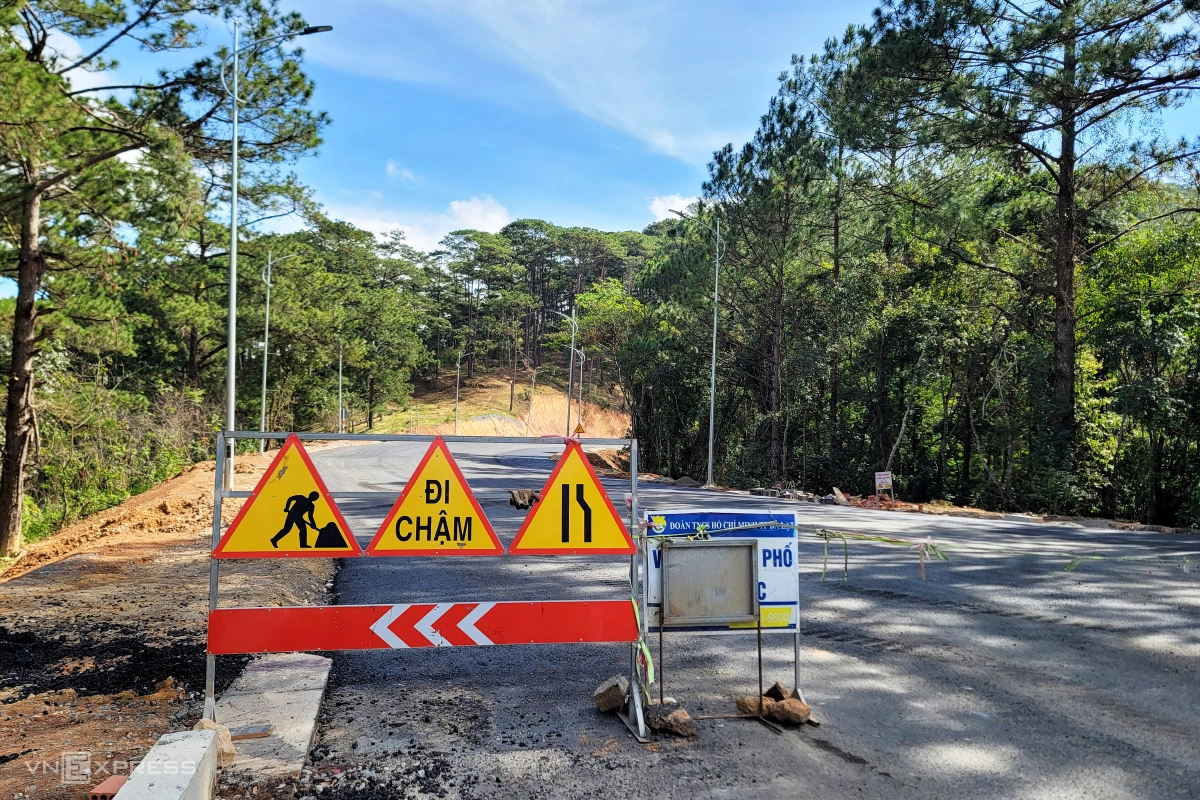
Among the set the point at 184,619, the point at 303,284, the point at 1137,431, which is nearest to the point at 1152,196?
the point at 1137,431

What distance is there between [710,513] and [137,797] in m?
3.32

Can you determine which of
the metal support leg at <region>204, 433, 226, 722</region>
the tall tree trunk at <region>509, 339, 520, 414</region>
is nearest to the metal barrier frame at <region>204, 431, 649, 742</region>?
the metal support leg at <region>204, 433, 226, 722</region>

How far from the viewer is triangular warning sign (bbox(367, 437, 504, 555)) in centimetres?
474

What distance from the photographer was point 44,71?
11500 millimetres

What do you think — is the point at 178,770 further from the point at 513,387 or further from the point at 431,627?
the point at 513,387

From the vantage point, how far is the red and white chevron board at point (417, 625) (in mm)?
4461

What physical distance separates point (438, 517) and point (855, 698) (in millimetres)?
3077

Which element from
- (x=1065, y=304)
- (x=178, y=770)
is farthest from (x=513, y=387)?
(x=178, y=770)

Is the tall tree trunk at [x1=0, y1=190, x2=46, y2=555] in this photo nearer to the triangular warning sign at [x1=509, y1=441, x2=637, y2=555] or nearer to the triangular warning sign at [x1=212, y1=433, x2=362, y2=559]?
the triangular warning sign at [x1=212, y1=433, x2=362, y2=559]

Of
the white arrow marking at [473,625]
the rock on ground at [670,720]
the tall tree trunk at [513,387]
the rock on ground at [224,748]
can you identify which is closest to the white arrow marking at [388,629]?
the white arrow marking at [473,625]

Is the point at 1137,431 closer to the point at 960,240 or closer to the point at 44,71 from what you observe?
the point at 960,240

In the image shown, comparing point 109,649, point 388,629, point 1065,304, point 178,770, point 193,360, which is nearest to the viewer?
point 178,770

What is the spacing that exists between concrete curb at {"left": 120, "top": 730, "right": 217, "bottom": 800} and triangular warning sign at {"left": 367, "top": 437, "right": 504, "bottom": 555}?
4.72 ft

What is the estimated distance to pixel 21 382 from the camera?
14.6 m
